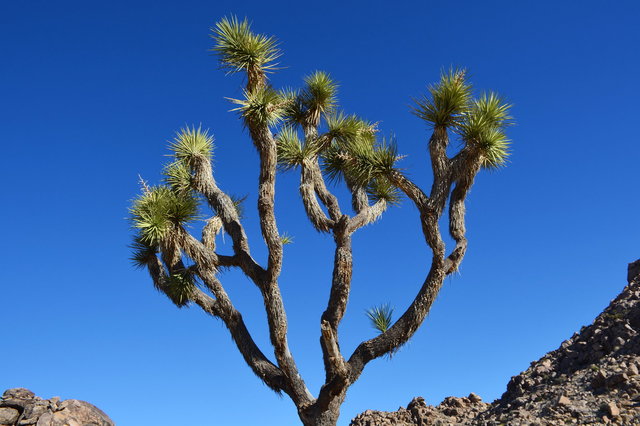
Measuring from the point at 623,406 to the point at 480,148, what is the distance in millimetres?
4674

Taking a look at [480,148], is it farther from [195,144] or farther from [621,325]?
[195,144]

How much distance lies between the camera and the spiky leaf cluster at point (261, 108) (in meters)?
13.0

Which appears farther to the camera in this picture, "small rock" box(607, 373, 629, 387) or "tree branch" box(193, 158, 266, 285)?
"tree branch" box(193, 158, 266, 285)

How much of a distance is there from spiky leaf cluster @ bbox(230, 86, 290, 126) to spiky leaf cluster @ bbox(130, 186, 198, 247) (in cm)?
187

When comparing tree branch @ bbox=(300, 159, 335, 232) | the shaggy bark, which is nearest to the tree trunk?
the shaggy bark

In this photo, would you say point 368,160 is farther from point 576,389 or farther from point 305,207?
point 576,389

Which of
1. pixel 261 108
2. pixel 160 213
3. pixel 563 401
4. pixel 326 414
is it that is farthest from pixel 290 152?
pixel 563 401

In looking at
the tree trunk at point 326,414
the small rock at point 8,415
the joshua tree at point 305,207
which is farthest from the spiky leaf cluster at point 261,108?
the small rock at point 8,415

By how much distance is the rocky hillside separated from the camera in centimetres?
1071

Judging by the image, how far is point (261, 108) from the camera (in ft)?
42.8

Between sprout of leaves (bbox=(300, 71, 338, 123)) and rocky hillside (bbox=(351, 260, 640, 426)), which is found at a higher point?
sprout of leaves (bbox=(300, 71, 338, 123))

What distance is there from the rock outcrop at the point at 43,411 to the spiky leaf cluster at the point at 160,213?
312cm

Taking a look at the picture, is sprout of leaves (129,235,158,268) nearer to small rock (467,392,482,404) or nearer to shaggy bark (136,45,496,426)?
shaggy bark (136,45,496,426)

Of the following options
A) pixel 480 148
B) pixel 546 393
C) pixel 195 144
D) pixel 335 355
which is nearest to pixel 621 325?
pixel 546 393
